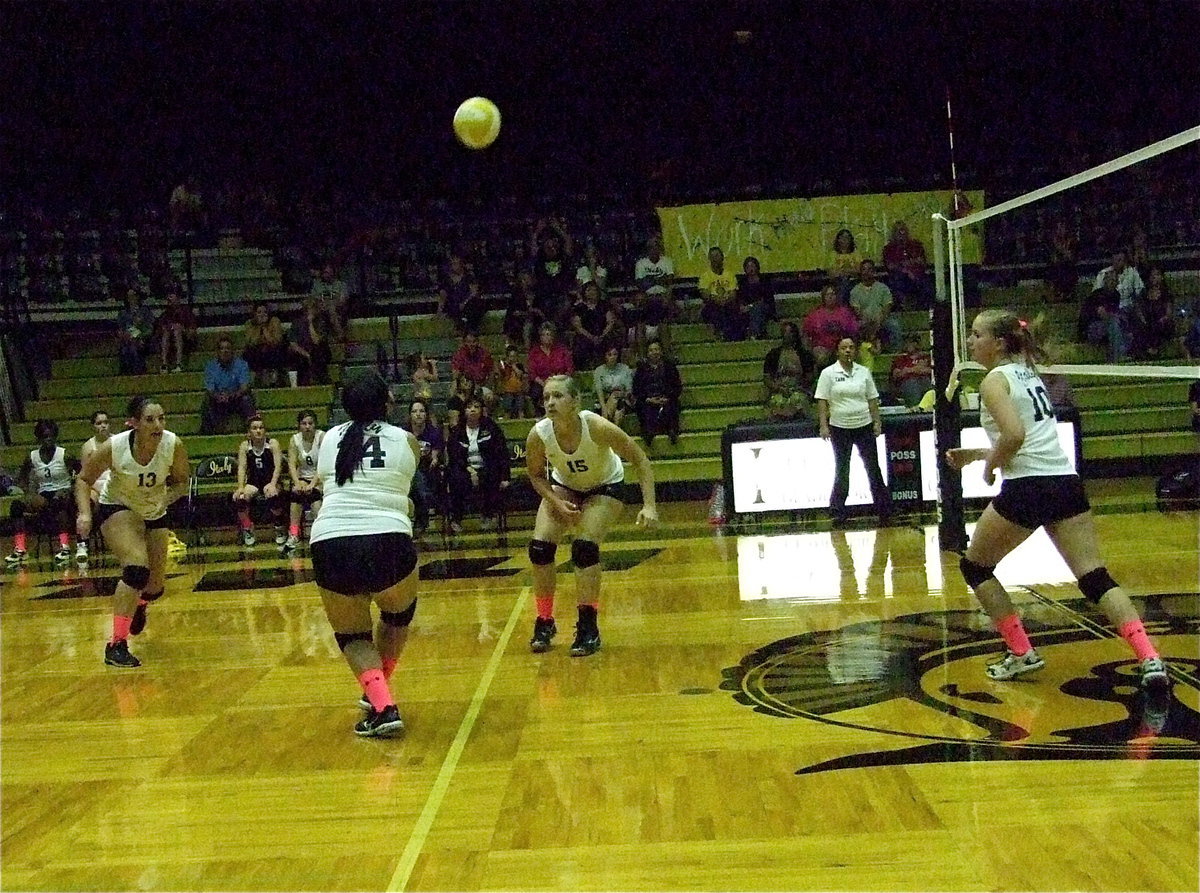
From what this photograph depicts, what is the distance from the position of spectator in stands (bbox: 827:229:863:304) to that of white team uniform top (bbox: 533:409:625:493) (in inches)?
407

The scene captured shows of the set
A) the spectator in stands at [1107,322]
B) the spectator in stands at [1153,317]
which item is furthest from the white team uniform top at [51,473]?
the spectator in stands at [1153,317]

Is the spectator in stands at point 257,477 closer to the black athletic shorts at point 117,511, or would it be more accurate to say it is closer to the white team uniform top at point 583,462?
the black athletic shorts at point 117,511

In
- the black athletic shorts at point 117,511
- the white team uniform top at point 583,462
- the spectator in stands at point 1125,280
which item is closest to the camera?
the white team uniform top at point 583,462

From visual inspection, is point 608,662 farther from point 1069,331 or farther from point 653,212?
point 653,212

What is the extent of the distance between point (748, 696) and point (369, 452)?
2.06 metres

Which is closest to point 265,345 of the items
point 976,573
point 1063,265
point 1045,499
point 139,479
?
point 139,479

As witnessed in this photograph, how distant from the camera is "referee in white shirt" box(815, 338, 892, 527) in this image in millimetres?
12719

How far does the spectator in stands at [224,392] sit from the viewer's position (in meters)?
16.6

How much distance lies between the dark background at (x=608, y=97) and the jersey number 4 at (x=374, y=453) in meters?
13.5

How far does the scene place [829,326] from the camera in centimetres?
1611

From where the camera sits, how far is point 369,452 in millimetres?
5559

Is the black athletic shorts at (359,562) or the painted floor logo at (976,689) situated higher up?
the black athletic shorts at (359,562)

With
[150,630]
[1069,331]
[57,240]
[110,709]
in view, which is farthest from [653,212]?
[110,709]

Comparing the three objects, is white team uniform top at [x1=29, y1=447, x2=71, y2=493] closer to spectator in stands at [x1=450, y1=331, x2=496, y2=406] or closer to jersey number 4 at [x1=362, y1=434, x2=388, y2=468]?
spectator in stands at [x1=450, y1=331, x2=496, y2=406]
